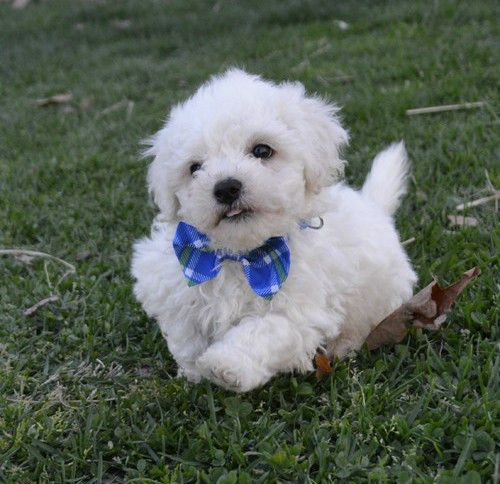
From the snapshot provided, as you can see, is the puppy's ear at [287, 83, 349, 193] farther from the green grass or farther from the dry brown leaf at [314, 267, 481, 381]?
the green grass

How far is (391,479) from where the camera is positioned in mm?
2004

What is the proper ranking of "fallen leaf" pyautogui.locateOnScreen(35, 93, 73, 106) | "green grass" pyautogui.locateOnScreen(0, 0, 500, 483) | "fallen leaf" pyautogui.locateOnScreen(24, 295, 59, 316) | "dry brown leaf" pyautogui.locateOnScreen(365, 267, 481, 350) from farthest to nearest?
1. "fallen leaf" pyautogui.locateOnScreen(35, 93, 73, 106)
2. "fallen leaf" pyautogui.locateOnScreen(24, 295, 59, 316)
3. "dry brown leaf" pyautogui.locateOnScreen(365, 267, 481, 350)
4. "green grass" pyautogui.locateOnScreen(0, 0, 500, 483)

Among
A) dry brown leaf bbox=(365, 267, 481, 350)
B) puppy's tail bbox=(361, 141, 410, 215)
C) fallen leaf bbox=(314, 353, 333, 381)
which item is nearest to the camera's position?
fallen leaf bbox=(314, 353, 333, 381)

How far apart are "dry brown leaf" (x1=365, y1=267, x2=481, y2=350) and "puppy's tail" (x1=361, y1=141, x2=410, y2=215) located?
80cm

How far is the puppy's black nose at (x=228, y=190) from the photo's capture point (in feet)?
7.67

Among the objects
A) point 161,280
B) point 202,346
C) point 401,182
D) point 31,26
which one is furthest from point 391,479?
point 31,26

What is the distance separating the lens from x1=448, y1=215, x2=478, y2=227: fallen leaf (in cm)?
354

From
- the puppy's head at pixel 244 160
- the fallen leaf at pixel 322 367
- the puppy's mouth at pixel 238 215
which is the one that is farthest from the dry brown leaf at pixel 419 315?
the puppy's mouth at pixel 238 215

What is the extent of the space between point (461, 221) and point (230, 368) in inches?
74.0

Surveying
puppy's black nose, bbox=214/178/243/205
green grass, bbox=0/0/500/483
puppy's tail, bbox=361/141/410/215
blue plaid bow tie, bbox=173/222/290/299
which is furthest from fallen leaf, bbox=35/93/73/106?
puppy's black nose, bbox=214/178/243/205

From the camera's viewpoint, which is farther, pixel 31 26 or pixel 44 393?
pixel 31 26

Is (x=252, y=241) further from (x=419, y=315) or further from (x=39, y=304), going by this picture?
(x=39, y=304)

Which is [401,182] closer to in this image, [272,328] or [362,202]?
[362,202]

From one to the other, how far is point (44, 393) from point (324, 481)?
1.17 meters
